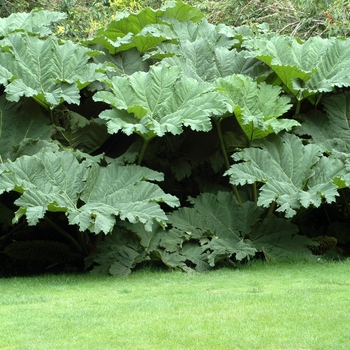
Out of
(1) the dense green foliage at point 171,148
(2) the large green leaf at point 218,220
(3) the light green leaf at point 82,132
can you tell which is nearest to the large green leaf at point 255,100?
(1) the dense green foliage at point 171,148

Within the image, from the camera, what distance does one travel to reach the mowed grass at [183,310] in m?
3.46

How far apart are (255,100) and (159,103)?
87 cm

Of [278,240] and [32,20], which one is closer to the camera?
[278,240]

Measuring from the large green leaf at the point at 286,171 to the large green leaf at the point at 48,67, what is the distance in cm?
157

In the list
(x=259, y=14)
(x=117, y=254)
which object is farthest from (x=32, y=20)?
(x=259, y=14)

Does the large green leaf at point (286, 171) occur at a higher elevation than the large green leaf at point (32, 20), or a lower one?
lower

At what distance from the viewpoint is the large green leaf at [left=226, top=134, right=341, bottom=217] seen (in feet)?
18.0

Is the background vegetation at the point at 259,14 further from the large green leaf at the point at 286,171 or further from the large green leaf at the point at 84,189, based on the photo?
the large green leaf at the point at 84,189

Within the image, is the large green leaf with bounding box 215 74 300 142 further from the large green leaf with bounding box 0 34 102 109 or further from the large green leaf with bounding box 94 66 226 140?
the large green leaf with bounding box 0 34 102 109

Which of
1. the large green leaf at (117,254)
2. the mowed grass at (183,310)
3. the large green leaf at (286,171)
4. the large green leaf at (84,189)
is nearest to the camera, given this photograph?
→ the mowed grass at (183,310)

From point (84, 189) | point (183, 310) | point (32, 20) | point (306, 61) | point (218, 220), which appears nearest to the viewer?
point (183, 310)

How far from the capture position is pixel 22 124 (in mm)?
6289

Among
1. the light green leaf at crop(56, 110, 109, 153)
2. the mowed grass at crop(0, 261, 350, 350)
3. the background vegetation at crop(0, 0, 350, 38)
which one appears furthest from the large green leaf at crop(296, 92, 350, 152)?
the background vegetation at crop(0, 0, 350, 38)

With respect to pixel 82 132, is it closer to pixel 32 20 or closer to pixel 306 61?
pixel 32 20
